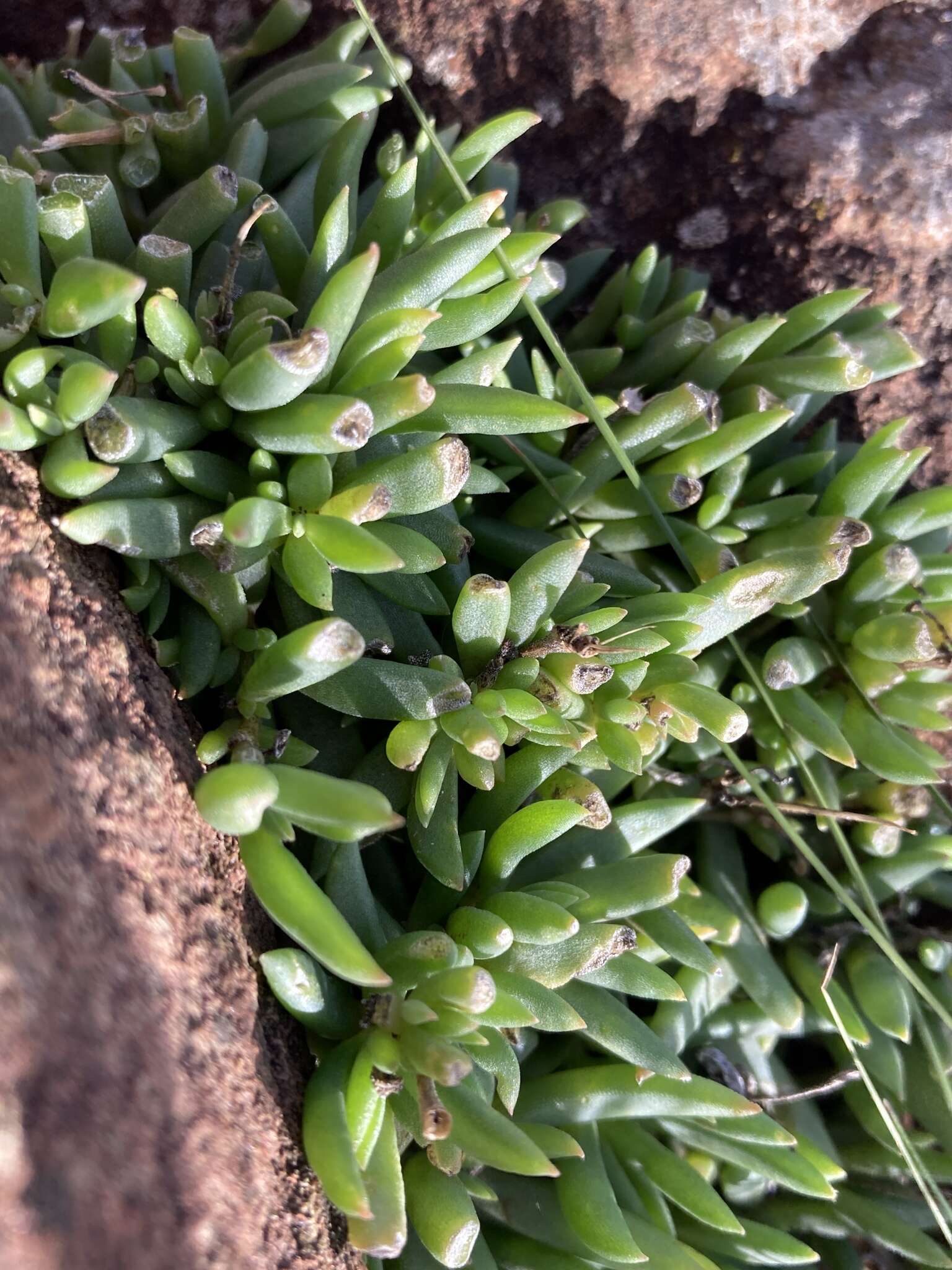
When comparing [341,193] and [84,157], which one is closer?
[341,193]

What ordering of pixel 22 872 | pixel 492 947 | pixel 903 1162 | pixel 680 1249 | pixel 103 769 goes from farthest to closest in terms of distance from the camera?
pixel 903 1162 < pixel 680 1249 < pixel 492 947 < pixel 103 769 < pixel 22 872

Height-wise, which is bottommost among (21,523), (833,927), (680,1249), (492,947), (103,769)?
(833,927)

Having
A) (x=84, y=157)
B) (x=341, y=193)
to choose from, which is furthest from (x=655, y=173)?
(x=84, y=157)

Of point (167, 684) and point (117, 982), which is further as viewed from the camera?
point (167, 684)

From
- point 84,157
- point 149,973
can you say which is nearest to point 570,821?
point 149,973

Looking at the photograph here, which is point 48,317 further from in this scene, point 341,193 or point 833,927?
point 833,927

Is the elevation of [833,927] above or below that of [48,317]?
below

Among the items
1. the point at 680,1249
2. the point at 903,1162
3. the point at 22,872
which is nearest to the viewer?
the point at 22,872
